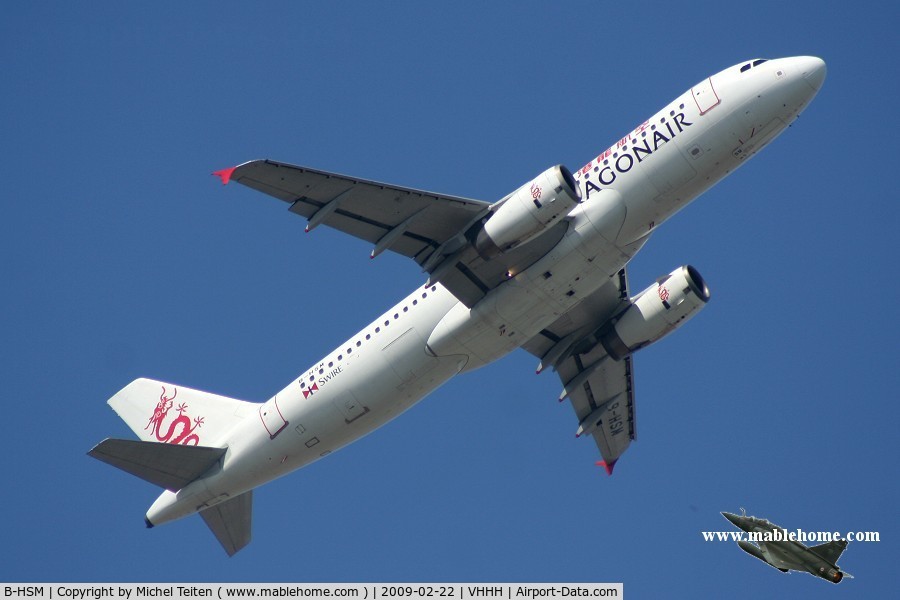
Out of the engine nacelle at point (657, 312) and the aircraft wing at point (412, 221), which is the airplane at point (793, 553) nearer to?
the engine nacelle at point (657, 312)

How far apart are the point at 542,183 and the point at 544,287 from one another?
3.76m

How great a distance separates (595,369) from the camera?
2085 inches

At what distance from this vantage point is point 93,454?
4603cm

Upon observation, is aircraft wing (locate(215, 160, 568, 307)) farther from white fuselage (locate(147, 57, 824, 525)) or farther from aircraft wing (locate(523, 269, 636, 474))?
aircraft wing (locate(523, 269, 636, 474))

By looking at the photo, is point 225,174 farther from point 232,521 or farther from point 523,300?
point 232,521

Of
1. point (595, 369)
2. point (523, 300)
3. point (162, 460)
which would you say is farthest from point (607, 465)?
point (162, 460)

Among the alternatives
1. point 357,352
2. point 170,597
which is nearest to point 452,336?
point 357,352

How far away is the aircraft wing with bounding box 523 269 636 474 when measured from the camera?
2000 inches

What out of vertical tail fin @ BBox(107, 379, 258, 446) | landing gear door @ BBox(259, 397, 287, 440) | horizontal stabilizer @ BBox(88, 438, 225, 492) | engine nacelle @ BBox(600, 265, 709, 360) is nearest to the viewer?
horizontal stabilizer @ BBox(88, 438, 225, 492)

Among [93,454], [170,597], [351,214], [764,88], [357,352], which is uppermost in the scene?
[764,88]

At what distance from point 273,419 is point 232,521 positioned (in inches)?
212

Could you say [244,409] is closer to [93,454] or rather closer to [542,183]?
[93,454]

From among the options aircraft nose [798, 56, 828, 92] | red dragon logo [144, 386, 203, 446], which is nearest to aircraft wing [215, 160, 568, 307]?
aircraft nose [798, 56, 828, 92]

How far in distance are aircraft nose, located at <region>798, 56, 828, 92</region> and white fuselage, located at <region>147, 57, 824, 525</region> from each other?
3 cm
